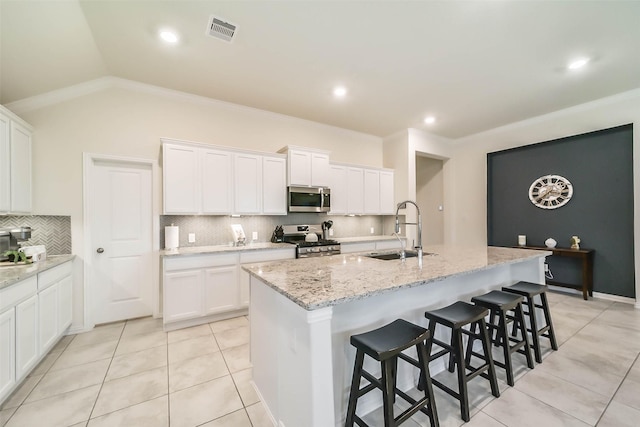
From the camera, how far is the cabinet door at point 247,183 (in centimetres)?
372

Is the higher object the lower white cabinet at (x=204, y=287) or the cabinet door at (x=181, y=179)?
the cabinet door at (x=181, y=179)

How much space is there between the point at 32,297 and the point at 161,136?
7.27 feet

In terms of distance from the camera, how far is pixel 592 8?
223 centimetres

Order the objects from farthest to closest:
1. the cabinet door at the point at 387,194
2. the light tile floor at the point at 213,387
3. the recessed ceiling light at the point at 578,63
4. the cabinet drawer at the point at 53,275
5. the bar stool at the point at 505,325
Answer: the cabinet door at the point at 387,194, the recessed ceiling light at the point at 578,63, the cabinet drawer at the point at 53,275, the bar stool at the point at 505,325, the light tile floor at the point at 213,387

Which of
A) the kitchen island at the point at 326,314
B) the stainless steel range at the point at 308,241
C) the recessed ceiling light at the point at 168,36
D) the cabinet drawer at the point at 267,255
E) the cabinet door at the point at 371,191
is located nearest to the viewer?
the kitchen island at the point at 326,314

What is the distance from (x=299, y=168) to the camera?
13.8 ft

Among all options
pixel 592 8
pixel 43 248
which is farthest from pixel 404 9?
pixel 43 248

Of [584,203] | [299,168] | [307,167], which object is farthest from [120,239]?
[584,203]

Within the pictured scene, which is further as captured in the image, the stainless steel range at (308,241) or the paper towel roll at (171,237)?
the stainless steel range at (308,241)

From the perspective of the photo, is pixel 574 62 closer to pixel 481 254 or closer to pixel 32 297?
pixel 481 254

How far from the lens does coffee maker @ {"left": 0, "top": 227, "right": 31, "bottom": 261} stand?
2.47m

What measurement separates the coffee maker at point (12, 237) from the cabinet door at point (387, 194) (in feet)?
16.5

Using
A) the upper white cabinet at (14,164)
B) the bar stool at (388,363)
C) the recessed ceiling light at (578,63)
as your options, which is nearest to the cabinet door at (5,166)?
the upper white cabinet at (14,164)

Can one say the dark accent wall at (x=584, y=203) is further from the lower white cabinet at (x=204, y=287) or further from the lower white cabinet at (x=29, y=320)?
the lower white cabinet at (x=29, y=320)
